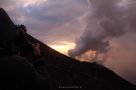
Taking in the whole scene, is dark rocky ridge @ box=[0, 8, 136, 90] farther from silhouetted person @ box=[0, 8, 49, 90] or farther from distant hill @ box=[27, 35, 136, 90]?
silhouetted person @ box=[0, 8, 49, 90]

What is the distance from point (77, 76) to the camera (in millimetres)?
23812

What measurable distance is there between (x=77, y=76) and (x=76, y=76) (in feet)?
0.22

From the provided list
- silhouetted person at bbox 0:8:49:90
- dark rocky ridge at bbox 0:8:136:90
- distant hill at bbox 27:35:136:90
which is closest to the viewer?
silhouetted person at bbox 0:8:49:90

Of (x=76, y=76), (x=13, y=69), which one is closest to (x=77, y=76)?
(x=76, y=76)

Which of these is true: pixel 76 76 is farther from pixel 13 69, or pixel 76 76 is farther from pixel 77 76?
pixel 13 69

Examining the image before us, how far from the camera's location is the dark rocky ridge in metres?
20.2

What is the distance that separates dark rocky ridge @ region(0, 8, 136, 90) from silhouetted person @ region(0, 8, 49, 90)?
47.0 ft

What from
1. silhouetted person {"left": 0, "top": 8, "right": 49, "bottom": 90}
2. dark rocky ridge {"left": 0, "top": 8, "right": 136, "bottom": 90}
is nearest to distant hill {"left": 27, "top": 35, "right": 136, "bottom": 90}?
dark rocky ridge {"left": 0, "top": 8, "right": 136, "bottom": 90}

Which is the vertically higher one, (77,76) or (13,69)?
(77,76)

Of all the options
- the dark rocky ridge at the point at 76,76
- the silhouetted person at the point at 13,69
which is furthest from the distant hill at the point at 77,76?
the silhouetted person at the point at 13,69

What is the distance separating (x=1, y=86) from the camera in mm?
4273

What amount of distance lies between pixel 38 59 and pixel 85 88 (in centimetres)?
1736

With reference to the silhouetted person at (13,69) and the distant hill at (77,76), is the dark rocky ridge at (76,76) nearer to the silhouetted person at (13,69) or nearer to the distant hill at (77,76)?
the distant hill at (77,76)

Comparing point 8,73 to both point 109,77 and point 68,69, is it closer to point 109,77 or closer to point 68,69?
point 68,69
